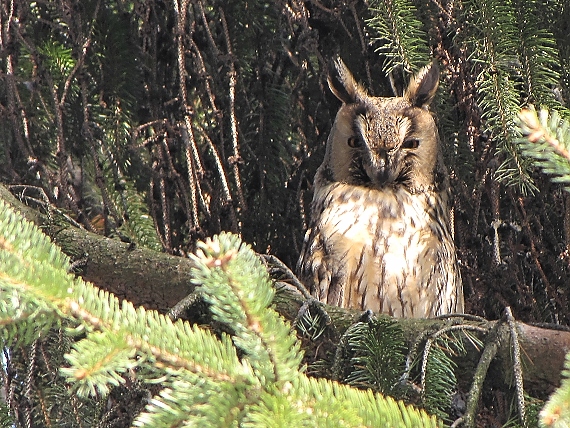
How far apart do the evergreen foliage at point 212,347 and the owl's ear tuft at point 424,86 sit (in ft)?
3.41

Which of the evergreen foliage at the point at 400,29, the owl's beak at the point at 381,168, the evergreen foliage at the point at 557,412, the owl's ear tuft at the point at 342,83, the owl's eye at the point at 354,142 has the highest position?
the evergreen foliage at the point at 400,29

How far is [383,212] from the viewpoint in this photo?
196 centimetres

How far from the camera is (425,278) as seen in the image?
190 cm

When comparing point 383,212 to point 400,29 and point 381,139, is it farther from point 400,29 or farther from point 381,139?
point 400,29

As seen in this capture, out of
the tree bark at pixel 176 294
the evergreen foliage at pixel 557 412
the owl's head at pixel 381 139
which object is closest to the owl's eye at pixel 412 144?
the owl's head at pixel 381 139

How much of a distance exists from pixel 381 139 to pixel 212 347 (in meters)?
1.31

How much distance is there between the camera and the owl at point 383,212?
1903 millimetres

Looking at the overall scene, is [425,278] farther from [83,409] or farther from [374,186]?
[83,409]

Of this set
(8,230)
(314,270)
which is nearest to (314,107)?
(314,270)

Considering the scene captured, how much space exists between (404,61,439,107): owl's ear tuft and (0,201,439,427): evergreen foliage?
104 cm

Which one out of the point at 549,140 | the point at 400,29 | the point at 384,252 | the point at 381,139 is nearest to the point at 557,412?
the point at 549,140

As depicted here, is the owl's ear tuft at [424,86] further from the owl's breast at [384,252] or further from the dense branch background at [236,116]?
the owl's breast at [384,252]

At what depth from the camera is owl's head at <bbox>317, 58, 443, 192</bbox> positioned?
6.43 ft

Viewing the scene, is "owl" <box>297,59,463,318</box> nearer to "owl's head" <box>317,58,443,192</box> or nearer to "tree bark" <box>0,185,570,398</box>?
"owl's head" <box>317,58,443,192</box>
